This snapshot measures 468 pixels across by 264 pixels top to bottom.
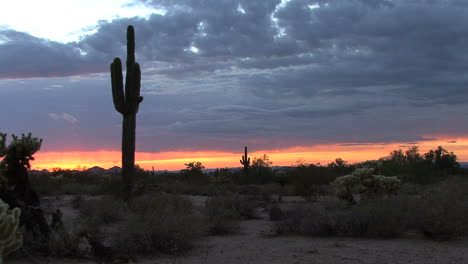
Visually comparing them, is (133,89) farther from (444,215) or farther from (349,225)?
(444,215)

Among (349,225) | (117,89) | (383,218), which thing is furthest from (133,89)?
(383,218)

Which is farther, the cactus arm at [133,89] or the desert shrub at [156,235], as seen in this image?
the cactus arm at [133,89]

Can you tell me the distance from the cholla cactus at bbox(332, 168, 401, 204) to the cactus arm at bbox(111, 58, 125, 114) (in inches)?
337

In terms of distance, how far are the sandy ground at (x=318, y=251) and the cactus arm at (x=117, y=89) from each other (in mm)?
8476

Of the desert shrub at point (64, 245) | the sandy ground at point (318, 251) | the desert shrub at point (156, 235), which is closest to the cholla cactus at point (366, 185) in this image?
the sandy ground at point (318, 251)

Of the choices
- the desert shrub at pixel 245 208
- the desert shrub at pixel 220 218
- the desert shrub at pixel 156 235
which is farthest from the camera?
the desert shrub at pixel 245 208

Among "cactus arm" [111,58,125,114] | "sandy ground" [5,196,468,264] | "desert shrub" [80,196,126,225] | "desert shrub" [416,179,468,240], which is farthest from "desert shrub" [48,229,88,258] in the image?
"cactus arm" [111,58,125,114]

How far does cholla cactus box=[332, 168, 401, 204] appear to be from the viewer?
47.6 feet

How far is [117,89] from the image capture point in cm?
1831

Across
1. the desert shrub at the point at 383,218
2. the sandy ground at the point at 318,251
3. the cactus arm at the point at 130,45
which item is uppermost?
the cactus arm at the point at 130,45

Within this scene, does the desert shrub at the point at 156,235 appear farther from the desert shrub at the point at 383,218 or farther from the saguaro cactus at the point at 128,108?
the saguaro cactus at the point at 128,108

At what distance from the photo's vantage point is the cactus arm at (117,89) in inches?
722

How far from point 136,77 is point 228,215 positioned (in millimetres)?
7623

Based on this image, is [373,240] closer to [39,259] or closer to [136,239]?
[136,239]
